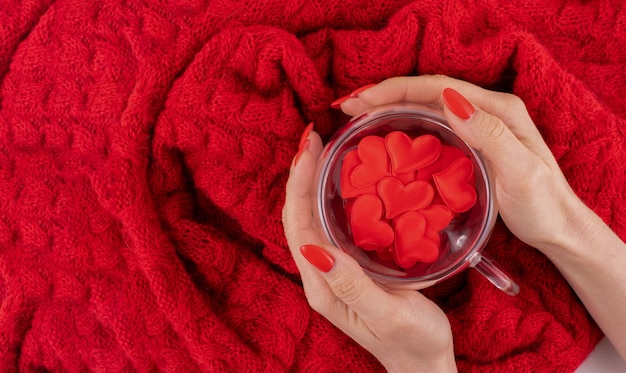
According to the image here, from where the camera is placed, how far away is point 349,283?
2.09 ft

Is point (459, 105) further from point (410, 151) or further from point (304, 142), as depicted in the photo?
point (304, 142)

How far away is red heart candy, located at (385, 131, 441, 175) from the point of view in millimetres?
693

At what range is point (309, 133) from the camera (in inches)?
29.3

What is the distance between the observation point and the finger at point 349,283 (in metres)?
0.64

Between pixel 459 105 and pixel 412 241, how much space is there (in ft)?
0.56

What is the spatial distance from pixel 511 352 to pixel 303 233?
13.9 inches

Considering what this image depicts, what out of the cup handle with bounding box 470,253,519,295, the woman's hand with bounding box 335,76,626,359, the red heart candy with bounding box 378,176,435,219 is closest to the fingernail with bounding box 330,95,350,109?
the woman's hand with bounding box 335,76,626,359

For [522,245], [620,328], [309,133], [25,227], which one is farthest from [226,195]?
[620,328]

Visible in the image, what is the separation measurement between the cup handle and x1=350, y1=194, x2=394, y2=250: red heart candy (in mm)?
113

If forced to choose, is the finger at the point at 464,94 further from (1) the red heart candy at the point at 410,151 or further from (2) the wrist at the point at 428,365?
(2) the wrist at the point at 428,365

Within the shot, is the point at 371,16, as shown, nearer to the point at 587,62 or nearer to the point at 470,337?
the point at 587,62

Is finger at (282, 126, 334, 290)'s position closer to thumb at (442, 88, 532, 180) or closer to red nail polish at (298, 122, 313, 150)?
red nail polish at (298, 122, 313, 150)

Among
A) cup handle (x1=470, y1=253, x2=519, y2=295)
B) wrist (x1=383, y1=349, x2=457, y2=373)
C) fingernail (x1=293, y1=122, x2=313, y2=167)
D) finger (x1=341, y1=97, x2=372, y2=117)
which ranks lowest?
wrist (x1=383, y1=349, x2=457, y2=373)

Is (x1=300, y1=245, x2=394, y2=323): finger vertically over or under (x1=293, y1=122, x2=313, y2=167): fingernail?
under
